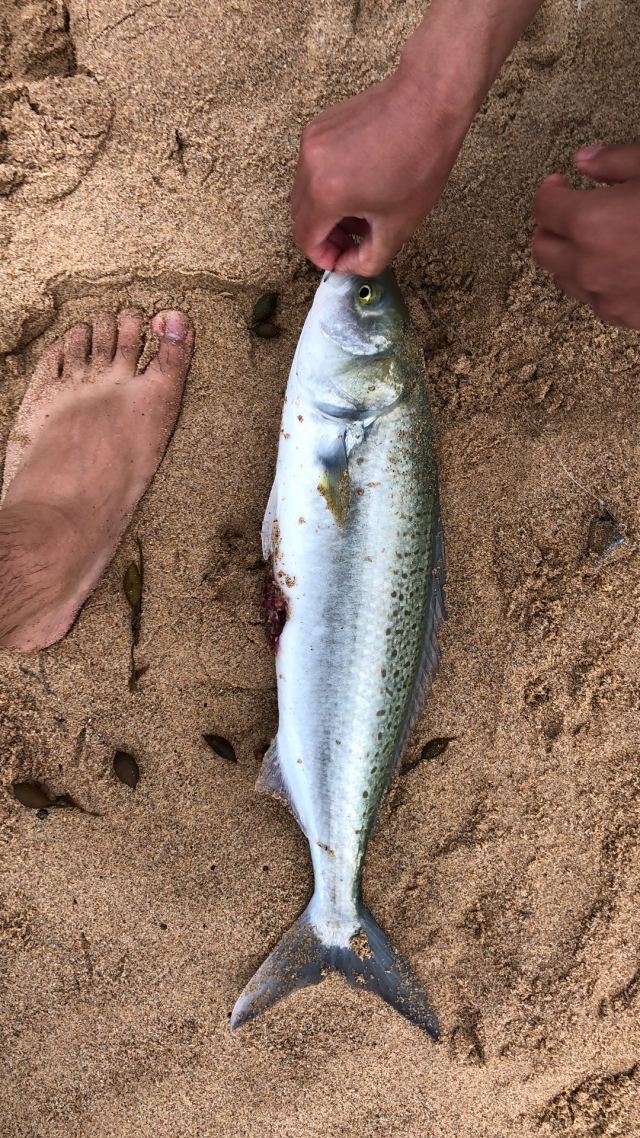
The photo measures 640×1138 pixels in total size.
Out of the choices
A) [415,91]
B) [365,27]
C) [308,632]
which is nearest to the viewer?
[415,91]

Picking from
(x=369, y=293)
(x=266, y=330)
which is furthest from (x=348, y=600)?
(x=266, y=330)

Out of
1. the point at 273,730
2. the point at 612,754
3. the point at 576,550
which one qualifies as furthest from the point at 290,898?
the point at 576,550

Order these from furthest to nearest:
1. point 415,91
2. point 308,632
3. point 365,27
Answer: point 365,27
point 308,632
point 415,91

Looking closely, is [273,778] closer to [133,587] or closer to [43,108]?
[133,587]

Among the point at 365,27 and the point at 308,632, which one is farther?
the point at 365,27

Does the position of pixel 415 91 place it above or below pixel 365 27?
below

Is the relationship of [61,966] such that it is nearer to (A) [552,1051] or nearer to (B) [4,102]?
(A) [552,1051]
